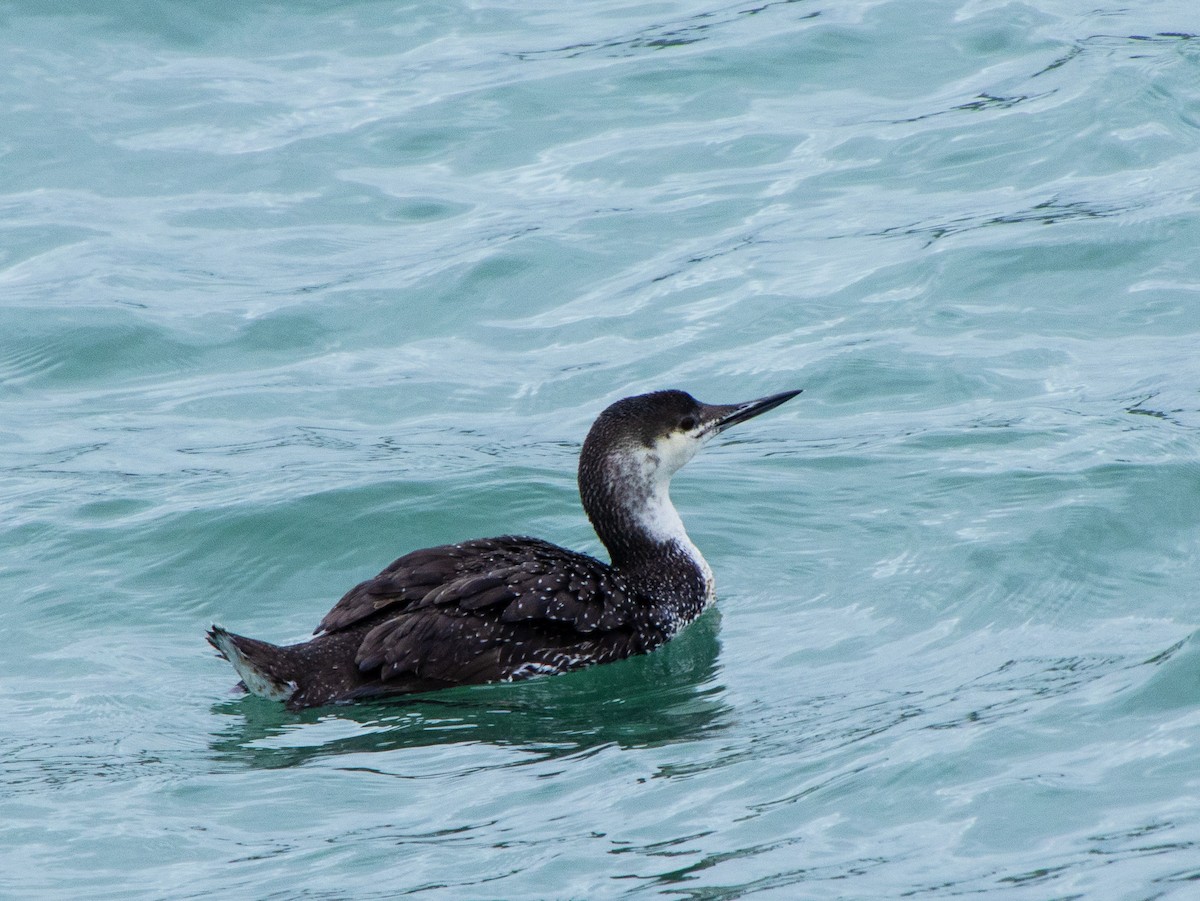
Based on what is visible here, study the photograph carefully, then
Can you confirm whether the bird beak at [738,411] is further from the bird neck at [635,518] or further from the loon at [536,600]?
the bird neck at [635,518]

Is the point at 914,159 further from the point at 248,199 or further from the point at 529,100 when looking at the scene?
the point at 248,199

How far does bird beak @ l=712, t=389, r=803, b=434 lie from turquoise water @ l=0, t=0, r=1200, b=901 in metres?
0.55

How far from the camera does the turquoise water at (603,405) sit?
18.1 ft

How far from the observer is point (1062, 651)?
659cm

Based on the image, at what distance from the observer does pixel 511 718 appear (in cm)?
648

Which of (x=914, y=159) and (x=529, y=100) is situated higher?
(x=529, y=100)

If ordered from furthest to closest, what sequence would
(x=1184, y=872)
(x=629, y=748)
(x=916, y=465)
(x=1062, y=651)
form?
(x=916, y=465)
(x=1062, y=651)
(x=629, y=748)
(x=1184, y=872)

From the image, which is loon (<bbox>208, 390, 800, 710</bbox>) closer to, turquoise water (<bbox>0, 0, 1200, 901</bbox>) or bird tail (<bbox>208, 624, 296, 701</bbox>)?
bird tail (<bbox>208, 624, 296, 701</bbox>)

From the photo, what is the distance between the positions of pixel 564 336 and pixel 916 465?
2.36 meters

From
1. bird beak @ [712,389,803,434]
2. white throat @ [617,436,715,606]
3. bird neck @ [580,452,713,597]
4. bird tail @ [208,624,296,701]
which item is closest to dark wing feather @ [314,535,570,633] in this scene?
bird tail @ [208,624,296,701]

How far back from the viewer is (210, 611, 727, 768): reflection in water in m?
6.17

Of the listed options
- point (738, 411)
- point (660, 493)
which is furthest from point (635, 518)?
point (738, 411)

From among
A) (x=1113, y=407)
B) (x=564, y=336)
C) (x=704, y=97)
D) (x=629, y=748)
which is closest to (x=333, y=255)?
(x=564, y=336)

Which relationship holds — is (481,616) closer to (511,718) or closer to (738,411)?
(511,718)
